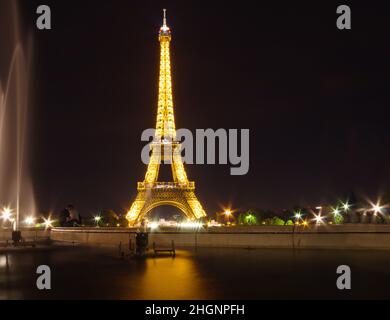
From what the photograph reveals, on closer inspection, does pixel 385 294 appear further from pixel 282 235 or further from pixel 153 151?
pixel 153 151

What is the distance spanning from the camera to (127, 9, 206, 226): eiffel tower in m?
73.2

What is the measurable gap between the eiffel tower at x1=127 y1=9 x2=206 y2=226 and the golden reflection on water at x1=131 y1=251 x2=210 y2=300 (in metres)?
38.4

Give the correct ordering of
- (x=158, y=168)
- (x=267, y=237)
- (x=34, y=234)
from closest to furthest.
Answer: (x=267, y=237)
(x=34, y=234)
(x=158, y=168)

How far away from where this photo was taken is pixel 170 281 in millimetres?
24672

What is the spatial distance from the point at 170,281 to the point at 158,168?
5502 centimetres

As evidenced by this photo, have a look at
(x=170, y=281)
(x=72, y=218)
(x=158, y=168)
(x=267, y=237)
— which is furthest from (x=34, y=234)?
(x=170, y=281)

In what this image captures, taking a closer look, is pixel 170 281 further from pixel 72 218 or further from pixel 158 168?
pixel 158 168

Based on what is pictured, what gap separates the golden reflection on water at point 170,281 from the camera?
2114 cm

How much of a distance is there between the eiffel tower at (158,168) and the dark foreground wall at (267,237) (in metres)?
18.6

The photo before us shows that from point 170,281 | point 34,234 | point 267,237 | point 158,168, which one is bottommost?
point 170,281

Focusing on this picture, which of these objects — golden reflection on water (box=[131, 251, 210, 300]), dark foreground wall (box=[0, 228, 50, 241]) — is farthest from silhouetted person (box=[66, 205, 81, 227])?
golden reflection on water (box=[131, 251, 210, 300])
